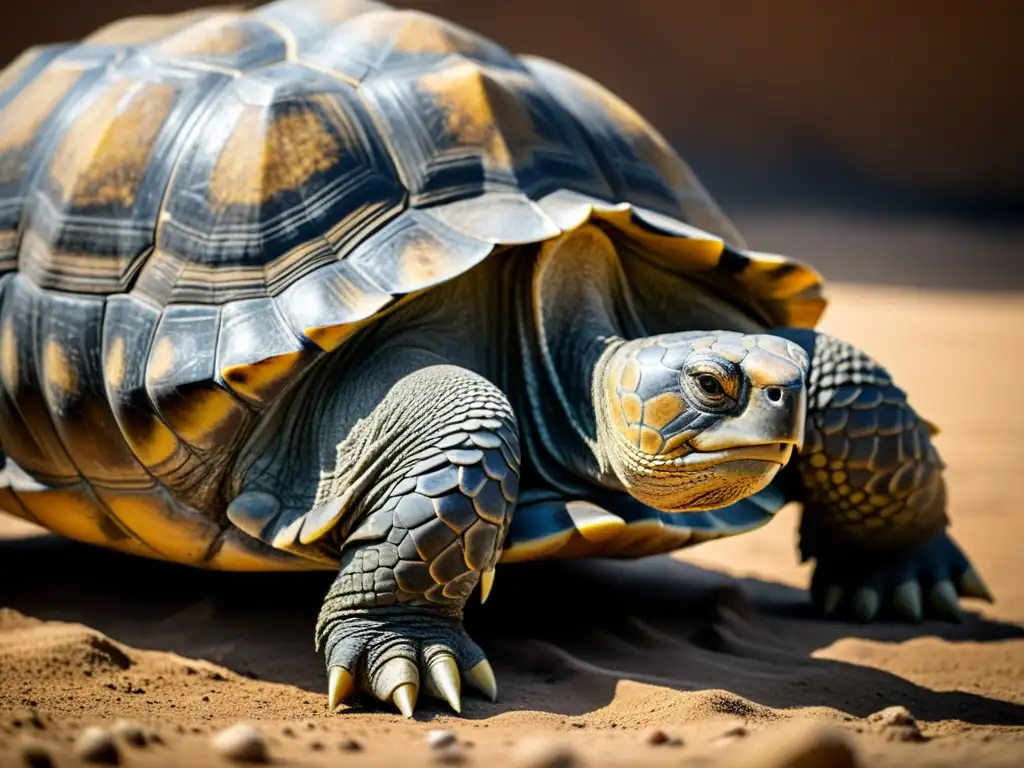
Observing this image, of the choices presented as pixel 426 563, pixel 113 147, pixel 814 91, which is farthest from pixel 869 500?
pixel 814 91

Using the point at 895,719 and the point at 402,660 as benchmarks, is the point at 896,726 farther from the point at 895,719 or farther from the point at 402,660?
the point at 402,660

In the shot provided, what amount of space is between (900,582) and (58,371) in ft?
10.2

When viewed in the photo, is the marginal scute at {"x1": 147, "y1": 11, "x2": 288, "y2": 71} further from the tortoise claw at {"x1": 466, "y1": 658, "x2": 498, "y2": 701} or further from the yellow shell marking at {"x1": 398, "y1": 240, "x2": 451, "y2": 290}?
the tortoise claw at {"x1": 466, "y1": 658, "x2": 498, "y2": 701}

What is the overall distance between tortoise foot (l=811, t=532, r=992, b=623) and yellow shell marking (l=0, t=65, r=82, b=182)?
3.35m

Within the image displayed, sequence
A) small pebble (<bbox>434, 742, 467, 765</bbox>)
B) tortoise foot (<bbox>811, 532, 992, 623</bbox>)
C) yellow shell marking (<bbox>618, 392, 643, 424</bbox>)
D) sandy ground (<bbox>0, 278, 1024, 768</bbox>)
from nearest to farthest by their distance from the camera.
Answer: small pebble (<bbox>434, 742, 467, 765</bbox>)
sandy ground (<bbox>0, 278, 1024, 768</bbox>)
yellow shell marking (<bbox>618, 392, 643, 424</bbox>)
tortoise foot (<bbox>811, 532, 992, 623</bbox>)

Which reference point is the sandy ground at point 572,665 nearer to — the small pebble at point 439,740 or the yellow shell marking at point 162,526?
the small pebble at point 439,740

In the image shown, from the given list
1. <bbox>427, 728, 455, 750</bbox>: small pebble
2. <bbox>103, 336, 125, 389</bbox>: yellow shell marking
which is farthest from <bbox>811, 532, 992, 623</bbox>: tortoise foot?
<bbox>103, 336, 125, 389</bbox>: yellow shell marking

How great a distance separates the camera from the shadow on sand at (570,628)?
337 centimetres

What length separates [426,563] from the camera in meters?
3.09

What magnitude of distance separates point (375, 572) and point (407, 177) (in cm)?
136

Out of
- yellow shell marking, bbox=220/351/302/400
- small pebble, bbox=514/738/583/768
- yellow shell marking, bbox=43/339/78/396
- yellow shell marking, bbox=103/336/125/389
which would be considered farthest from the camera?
yellow shell marking, bbox=43/339/78/396

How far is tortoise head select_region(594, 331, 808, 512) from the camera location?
2986 mm

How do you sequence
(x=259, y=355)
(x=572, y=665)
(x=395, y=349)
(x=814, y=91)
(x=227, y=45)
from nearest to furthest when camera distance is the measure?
(x=259, y=355) < (x=572, y=665) < (x=395, y=349) < (x=227, y=45) < (x=814, y=91)

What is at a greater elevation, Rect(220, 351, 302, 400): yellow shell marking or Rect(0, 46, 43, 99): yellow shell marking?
Rect(0, 46, 43, 99): yellow shell marking
